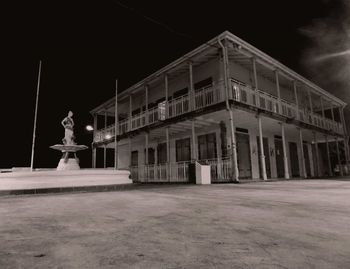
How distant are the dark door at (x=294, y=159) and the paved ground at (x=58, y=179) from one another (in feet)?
43.2

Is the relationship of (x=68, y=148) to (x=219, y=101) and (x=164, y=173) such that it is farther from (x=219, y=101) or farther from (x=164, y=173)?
(x=219, y=101)

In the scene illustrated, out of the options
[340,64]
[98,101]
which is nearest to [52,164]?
[98,101]

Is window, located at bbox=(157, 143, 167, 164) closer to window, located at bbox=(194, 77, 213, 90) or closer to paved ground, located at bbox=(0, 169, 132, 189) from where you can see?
window, located at bbox=(194, 77, 213, 90)

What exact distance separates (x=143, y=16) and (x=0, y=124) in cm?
1651

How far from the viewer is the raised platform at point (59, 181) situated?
294 inches

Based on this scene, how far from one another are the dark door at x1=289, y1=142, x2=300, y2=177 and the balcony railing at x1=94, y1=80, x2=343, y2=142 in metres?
2.40

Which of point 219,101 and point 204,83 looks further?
point 204,83

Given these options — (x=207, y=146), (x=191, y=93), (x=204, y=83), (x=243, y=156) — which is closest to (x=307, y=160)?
(x=243, y=156)

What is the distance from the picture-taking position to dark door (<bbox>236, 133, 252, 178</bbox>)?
13641 mm

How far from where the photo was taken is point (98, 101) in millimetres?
21359

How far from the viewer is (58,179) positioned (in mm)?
8211

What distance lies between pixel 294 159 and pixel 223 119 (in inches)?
341

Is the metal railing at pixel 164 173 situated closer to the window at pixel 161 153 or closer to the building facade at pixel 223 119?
the building facade at pixel 223 119

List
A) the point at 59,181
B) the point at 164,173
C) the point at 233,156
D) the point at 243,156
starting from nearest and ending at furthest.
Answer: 1. the point at 59,181
2. the point at 233,156
3. the point at 243,156
4. the point at 164,173
